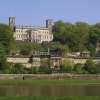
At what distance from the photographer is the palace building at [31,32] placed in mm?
141500

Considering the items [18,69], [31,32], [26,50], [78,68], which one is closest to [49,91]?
[18,69]

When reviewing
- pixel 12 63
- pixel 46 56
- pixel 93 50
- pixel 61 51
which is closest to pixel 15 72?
pixel 12 63

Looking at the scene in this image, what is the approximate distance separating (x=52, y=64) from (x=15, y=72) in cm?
1004

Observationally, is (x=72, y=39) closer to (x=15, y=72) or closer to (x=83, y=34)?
(x=83, y=34)

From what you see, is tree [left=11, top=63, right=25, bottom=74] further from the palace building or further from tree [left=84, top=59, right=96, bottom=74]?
the palace building

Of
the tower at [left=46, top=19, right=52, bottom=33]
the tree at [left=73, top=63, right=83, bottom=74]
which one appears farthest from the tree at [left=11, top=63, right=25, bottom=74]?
the tower at [left=46, top=19, right=52, bottom=33]

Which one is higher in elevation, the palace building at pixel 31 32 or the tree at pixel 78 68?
the palace building at pixel 31 32

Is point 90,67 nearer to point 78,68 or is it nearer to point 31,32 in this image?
point 78,68

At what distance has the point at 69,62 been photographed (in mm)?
83938

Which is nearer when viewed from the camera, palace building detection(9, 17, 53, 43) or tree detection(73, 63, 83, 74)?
tree detection(73, 63, 83, 74)

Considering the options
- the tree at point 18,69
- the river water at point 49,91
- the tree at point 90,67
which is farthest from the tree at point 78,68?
the river water at point 49,91

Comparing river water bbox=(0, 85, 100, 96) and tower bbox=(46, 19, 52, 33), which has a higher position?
tower bbox=(46, 19, 52, 33)

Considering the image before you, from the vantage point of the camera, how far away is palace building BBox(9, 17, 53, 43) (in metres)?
142

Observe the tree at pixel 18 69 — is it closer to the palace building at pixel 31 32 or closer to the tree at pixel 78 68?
the tree at pixel 78 68
